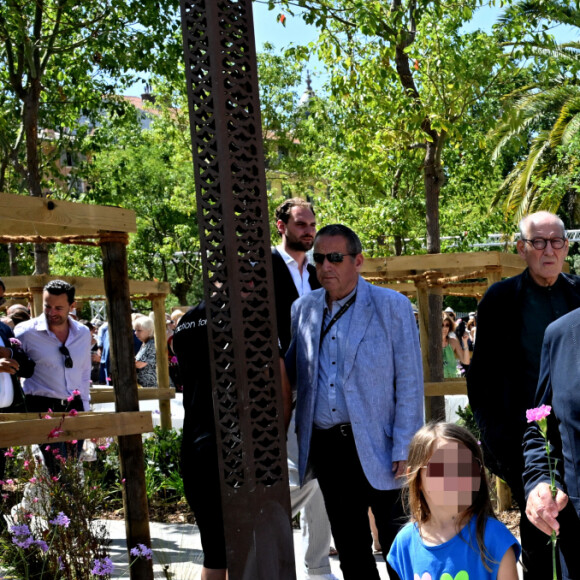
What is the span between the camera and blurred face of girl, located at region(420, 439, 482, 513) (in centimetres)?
294

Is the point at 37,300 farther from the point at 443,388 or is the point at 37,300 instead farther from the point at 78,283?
the point at 443,388

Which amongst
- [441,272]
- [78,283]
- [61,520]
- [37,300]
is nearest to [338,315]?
[61,520]

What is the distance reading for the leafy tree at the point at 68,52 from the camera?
10.4m

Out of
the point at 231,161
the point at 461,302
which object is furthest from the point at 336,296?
the point at 461,302

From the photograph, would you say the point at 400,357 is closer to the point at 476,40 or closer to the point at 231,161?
the point at 231,161

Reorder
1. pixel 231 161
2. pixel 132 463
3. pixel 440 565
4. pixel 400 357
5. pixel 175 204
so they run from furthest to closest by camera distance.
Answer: pixel 175 204 → pixel 132 463 → pixel 400 357 → pixel 231 161 → pixel 440 565

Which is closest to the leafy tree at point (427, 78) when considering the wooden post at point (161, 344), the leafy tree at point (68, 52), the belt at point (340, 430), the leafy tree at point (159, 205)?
the leafy tree at point (68, 52)

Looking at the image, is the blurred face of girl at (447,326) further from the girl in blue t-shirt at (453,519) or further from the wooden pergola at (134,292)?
the girl in blue t-shirt at (453,519)

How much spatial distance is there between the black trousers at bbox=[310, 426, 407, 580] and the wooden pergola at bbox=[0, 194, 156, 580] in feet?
4.54

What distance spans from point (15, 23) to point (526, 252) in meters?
7.64

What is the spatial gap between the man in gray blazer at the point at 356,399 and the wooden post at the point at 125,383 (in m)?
1.40

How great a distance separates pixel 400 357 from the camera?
441cm

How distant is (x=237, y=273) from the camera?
363cm

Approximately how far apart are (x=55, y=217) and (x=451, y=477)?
118 inches
